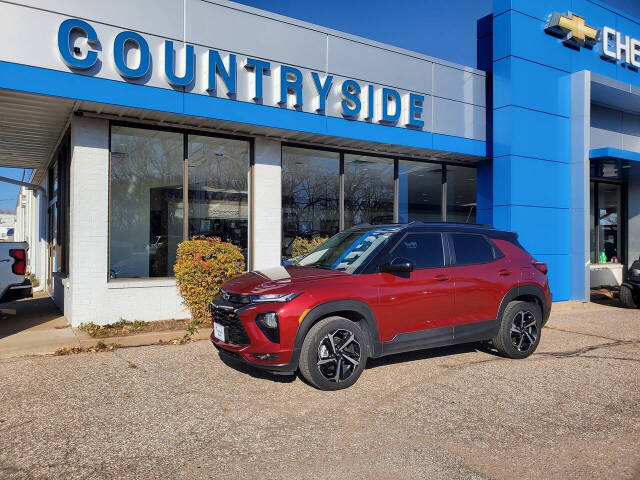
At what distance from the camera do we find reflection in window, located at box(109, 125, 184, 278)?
28.8ft

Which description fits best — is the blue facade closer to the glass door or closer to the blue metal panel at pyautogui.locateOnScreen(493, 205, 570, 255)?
the blue metal panel at pyautogui.locateOnScreen(493, 205, 570, 255)

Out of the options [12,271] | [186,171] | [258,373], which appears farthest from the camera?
[186,171]

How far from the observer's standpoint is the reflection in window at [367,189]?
1143cm

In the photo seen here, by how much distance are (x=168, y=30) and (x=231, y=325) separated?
5424mm

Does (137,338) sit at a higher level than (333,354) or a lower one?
lower

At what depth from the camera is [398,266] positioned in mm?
5672

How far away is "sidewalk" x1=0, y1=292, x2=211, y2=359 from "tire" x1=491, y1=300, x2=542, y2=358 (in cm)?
444

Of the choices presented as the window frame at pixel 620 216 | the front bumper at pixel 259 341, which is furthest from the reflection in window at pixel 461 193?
the front bumper at pixel 259 341

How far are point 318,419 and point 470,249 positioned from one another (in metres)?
3.25

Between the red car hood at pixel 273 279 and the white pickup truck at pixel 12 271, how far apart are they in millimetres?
4285

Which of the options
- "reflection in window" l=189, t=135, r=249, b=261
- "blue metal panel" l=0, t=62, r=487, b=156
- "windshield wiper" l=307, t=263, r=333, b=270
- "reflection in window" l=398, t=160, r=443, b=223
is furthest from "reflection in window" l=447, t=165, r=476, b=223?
"windshield wiper" l=307, t=263, r=333, b=270

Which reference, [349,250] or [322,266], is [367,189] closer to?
[349,250]

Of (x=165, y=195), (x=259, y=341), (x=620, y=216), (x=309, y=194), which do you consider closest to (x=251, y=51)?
(x=165, y=195)

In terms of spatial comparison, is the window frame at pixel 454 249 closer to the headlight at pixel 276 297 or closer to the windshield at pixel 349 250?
the windshield at pixel 349 250
